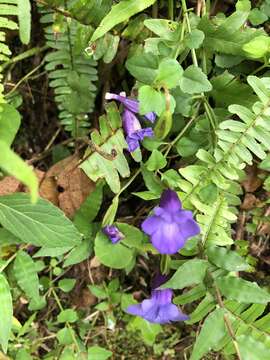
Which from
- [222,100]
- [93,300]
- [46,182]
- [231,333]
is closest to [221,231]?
[231,333]

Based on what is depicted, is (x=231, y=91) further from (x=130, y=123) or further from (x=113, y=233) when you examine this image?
(x=113, y=233)

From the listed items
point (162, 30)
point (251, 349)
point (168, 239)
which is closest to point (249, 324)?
point (251, 349)

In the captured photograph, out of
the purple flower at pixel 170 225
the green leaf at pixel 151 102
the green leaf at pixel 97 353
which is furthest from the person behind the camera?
the green leaf at pixel 97 353

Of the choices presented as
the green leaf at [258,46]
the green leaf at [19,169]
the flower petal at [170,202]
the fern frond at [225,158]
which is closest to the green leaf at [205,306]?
the fern frond at [225,158]

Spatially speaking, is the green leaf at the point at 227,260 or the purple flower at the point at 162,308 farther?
the purple flower at the point at 162,308

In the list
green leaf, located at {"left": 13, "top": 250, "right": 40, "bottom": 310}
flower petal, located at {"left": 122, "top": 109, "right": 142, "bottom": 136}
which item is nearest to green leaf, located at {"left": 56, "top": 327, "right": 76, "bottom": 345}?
green leaf, located at {"left": 13, "top": 250, "right": 40, "bottom": 310}

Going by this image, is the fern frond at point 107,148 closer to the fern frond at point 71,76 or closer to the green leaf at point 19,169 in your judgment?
the fern frond at point 71,76

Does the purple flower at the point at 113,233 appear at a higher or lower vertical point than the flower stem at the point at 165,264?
higher
